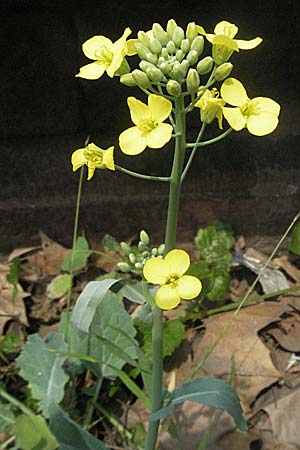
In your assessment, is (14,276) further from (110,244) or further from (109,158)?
(109,158)

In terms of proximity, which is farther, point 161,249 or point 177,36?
point 161,249

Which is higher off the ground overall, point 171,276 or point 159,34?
point 159,34

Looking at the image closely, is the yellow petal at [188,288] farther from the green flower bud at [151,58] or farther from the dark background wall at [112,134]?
the dark background wall at [112,134]

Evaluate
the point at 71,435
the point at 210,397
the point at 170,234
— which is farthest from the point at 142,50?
the point at 71,435

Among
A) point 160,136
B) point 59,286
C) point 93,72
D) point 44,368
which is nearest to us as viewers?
point 160,136

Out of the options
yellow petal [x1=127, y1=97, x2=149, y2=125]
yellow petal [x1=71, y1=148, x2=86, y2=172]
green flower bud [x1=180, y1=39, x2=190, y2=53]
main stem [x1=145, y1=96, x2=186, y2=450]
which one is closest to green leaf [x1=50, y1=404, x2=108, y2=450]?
main stem [x1=145, y1=96, x2=186, y2=450]

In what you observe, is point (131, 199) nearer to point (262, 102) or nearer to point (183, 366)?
point (183, 366)
